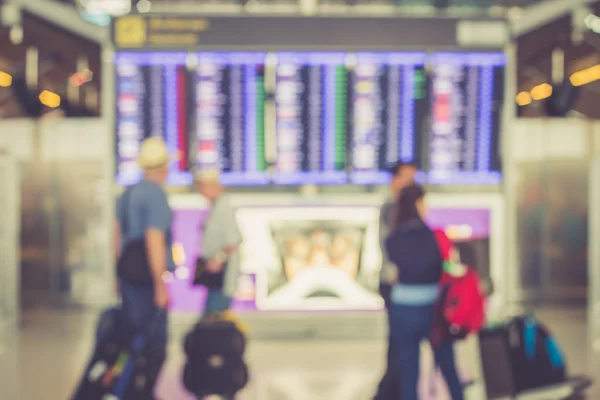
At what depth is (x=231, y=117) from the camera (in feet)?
19.7

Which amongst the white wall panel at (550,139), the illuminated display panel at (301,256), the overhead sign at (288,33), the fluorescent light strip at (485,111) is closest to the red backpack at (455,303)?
the illuminated display panel at (301,256)

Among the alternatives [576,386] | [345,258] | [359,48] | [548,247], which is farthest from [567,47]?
[576,386]

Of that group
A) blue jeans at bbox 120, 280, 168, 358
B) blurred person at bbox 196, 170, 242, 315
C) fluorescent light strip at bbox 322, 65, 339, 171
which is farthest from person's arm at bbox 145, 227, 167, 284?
fluorescent light strip at bbox 322, 65, 339, 171

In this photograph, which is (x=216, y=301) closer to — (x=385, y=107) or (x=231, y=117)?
(x=231, y=117)

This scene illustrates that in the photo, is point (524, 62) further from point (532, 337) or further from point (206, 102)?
point (532, 337)

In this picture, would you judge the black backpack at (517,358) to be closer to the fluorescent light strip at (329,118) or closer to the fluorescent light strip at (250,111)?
the fluorescent light strip at (329,118)

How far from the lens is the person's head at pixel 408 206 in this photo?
3592 millimetres

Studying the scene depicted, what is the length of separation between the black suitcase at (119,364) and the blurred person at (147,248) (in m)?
0.05

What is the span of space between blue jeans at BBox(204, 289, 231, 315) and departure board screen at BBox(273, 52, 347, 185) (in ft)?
5.21

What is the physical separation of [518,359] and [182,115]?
12.4 feet

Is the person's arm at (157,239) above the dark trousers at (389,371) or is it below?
above

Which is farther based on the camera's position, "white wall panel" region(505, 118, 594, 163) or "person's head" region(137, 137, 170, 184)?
"white wall panel" region(505, 118, 594, 163)

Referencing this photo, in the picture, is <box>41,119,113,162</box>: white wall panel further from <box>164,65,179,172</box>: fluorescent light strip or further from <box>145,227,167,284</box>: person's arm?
<box>145,227,167,284</box>: person's arm

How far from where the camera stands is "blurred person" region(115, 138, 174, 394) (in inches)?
151
